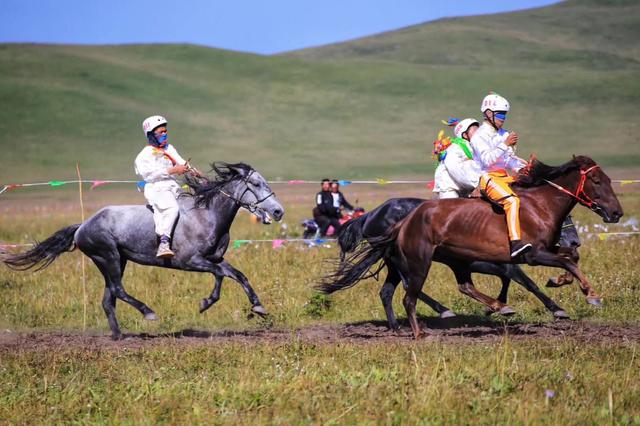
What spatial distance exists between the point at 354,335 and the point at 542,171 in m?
2.70

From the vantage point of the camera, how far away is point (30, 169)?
201 ft

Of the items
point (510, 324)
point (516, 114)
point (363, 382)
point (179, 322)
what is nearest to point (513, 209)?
point (510, 324)

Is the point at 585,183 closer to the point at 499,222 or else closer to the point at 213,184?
the point at 499,222

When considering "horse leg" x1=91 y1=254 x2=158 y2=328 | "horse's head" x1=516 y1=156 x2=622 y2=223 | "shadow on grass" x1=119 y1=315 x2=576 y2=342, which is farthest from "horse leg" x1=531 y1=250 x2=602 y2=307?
"horse leg" x1=91 y1=254 x2=158 y2=328

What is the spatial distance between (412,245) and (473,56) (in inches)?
3905

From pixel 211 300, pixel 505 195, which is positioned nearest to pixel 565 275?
pixel 505 195

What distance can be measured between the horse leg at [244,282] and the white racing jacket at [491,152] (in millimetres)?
2845

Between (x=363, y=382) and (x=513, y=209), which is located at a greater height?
(x=513, y=209)

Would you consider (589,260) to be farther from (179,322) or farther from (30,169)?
(30,169)

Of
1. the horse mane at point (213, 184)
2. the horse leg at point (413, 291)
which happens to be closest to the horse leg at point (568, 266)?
the horse leg at point (413, 291)

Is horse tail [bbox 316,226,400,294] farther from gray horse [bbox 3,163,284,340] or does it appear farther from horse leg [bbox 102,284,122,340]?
horse leg [bbox 102,284,122,340]

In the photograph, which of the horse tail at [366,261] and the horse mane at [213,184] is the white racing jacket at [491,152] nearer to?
Result: the horse tail at [366,261]

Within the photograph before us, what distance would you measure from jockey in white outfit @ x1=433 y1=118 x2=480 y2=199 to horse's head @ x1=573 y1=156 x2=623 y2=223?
1.54 metres

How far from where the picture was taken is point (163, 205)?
438 inches
